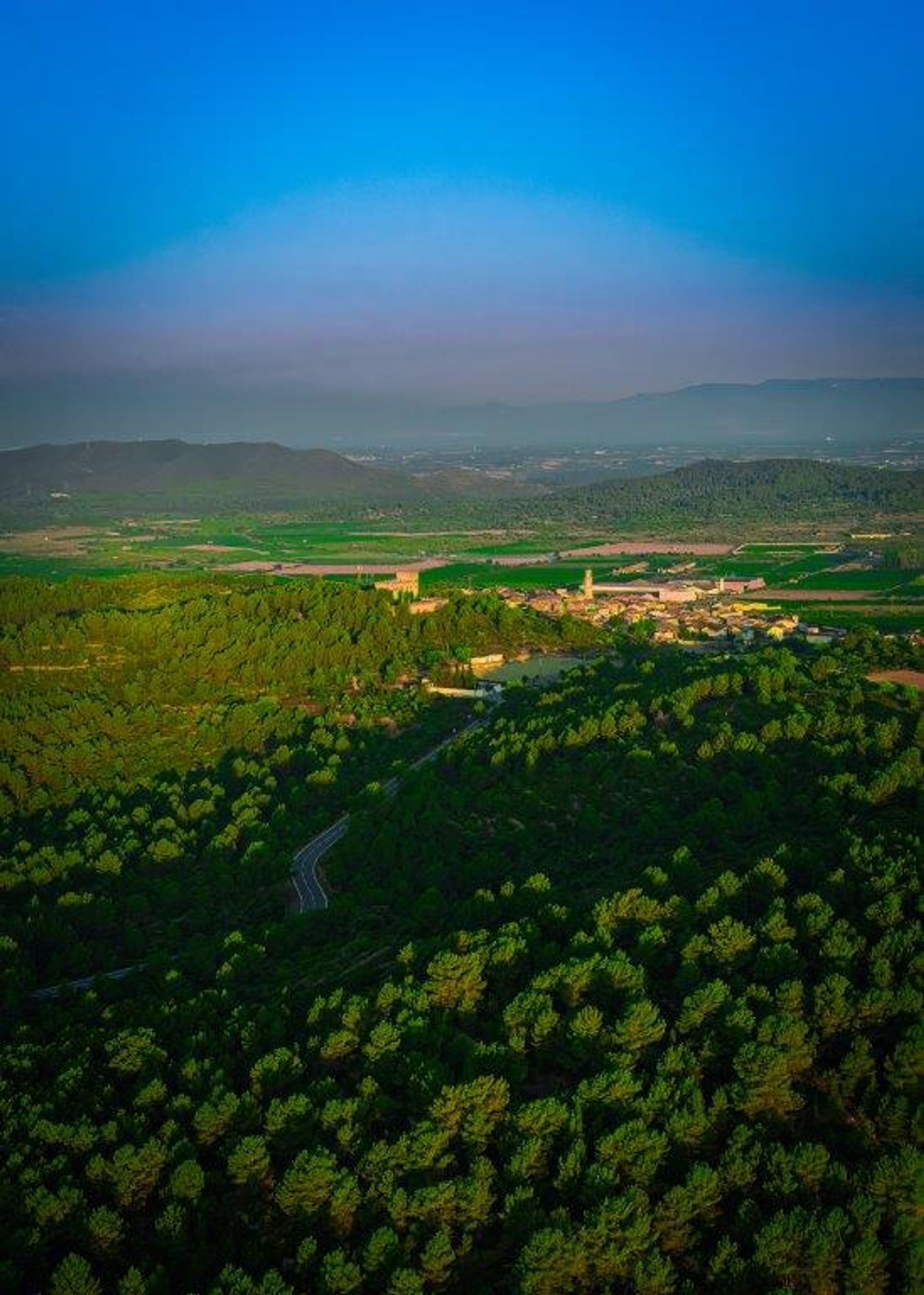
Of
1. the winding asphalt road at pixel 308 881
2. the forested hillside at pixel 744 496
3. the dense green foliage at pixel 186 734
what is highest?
the forested hillside at pixel 744 496

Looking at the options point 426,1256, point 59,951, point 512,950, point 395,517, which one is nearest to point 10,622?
point 59,951

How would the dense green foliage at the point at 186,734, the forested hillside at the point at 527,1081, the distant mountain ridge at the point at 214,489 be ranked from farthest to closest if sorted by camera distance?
the distant mountain ridge at the point at 214,489 < the dense green foliage at the point at 186,734 < the forested hillside at the point at 527,1081

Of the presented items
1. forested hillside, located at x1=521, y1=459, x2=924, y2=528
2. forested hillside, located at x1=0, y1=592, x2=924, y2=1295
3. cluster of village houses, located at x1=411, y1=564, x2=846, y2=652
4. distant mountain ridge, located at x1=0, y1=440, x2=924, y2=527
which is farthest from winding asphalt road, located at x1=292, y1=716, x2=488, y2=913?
distant mountain ridge, located at x1=0, y1=440, x2=924, y2=527

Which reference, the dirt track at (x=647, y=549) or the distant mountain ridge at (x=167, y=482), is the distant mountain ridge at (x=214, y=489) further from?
the dirt track at (x=647, y=549)

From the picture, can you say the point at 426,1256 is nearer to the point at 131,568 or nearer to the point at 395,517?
the point at 131,568

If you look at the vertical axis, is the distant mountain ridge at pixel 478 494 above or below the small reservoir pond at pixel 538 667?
above

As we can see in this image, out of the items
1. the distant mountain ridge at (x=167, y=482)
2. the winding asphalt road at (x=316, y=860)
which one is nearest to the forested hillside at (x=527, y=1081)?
the winding asphalt road at (x=316, y=860)

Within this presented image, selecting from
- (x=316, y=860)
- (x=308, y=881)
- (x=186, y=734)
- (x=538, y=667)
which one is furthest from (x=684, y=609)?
(x=308, y=881)
